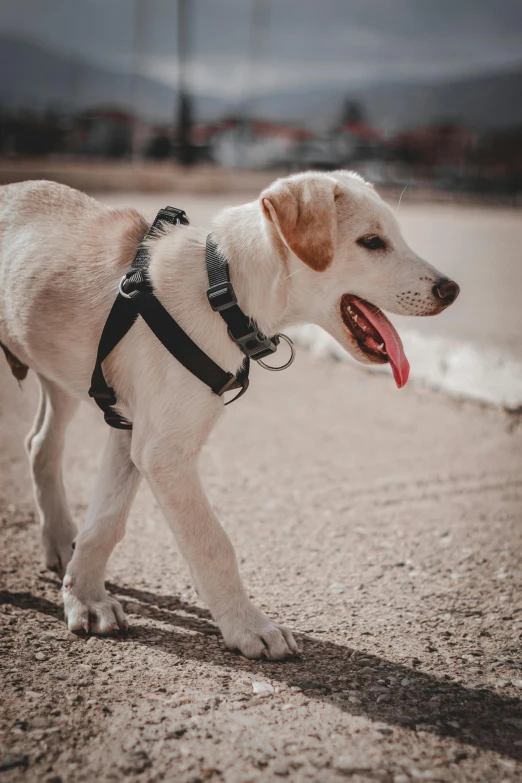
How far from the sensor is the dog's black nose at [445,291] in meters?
2.81

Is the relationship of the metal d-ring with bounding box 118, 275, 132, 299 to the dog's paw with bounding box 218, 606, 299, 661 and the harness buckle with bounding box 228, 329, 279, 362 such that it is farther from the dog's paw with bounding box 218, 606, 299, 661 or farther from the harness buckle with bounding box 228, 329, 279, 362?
the dog's paw with bounding box 218, 606, 299, 661

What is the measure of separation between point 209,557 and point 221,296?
94cm

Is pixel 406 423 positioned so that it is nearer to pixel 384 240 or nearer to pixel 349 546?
pixel 349 546

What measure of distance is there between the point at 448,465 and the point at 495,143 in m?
66.6

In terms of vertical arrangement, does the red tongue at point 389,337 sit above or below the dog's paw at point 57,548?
above

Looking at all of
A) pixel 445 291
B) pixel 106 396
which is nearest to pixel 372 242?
pixel 445 291

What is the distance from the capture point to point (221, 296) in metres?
2.61

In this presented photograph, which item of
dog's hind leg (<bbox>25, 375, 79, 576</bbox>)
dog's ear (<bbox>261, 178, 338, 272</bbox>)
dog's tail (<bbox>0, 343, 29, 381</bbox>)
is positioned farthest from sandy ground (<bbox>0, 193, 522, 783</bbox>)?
dog's ear (<bbox>261, 178, 338, 272</bbox>)

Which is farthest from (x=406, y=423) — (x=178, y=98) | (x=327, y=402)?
(x=178, y=98)

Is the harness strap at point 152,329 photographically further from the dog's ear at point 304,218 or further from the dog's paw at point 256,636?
the dog's paw at point 256,636

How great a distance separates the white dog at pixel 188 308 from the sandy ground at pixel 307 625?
0.77ft

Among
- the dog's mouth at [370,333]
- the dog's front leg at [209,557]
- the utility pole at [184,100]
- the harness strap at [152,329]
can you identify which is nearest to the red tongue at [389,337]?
the dog's mouth at [370,333]

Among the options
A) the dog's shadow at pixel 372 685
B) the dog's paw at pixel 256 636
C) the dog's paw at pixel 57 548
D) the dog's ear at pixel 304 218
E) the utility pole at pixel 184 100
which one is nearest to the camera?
the dog's shadow at pixel 372 685

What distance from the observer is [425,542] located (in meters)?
3.77
